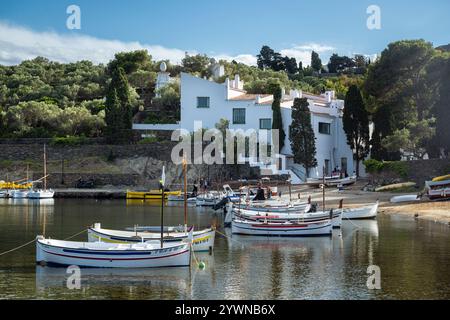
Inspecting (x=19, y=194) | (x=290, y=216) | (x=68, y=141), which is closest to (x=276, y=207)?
(x=290, y=216)

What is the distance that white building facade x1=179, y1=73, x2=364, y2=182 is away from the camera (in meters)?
78.4

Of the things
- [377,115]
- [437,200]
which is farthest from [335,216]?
[377,115]

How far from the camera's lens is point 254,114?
78938 millimetres

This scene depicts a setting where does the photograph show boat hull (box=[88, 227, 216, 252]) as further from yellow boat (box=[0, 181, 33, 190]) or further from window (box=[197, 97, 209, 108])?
yellow boat (box=[0, 181, 33, 190])

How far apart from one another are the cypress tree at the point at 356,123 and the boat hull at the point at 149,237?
45563mm

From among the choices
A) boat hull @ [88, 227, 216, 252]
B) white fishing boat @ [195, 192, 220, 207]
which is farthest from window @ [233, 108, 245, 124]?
boat hull @ [88, 227, 216, 252]

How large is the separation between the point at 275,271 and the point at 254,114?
49.5 meters

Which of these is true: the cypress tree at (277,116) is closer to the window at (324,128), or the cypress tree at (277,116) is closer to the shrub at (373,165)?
the window at (324,128)

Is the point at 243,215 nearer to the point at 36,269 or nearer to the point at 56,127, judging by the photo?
the point at 36,269

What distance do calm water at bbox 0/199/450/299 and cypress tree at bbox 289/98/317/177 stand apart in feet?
90.9

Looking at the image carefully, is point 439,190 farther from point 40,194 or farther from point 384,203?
point 40,194
